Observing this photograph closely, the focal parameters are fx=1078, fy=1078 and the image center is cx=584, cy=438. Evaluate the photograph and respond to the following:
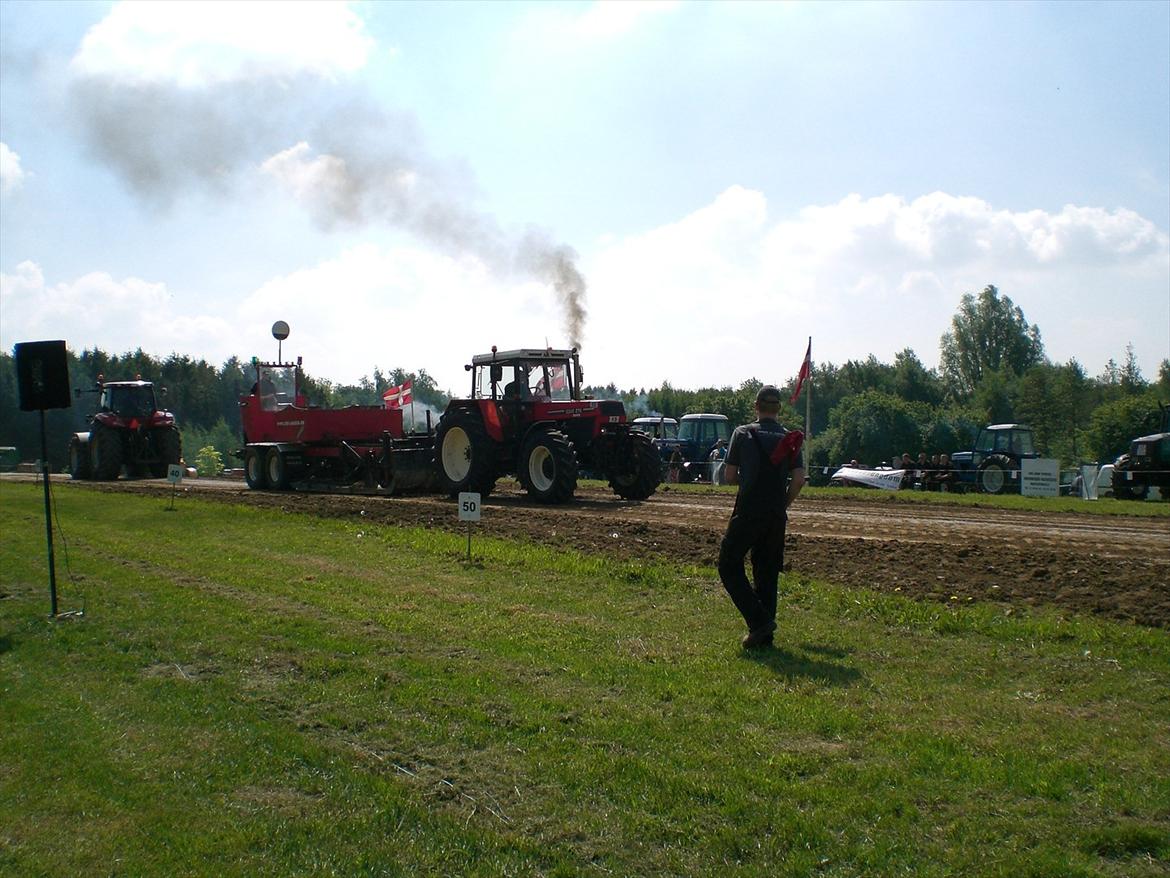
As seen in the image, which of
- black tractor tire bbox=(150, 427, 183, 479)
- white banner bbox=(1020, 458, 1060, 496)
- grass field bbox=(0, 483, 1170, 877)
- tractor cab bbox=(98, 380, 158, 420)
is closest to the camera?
grass field bbox=(0, 483, 1170, 877)

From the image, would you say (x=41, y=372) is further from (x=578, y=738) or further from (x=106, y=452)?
(x=106, y=452)

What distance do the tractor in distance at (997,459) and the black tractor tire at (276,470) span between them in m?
20.6

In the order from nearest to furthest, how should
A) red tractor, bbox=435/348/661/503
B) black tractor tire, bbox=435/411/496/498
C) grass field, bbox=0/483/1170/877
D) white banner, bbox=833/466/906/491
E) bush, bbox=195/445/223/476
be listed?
grass field, bbox=0/483/1170/877 < red tractor, bbox=435/348/661/503 < black tractor tire, bbox=435/411/496/498 < white banner, bbox=833/466/906/491 < bush, bbox=195/445/223/476

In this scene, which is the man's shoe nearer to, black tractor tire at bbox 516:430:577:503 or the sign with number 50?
the sign with number 50

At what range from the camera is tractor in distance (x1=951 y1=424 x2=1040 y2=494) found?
33875 millimetres

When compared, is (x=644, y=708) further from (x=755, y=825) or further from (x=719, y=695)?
(x=755, y=825)

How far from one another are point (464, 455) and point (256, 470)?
23.4 feet

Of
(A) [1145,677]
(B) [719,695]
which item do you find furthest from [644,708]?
(A) [1145,677]

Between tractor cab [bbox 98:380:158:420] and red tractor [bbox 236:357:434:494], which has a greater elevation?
tractor cab [bbox 98:380:158:420]

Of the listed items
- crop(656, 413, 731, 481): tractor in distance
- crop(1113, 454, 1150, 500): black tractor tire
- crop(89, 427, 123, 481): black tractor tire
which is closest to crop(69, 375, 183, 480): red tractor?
crop(89, 427, 123, 481): black tractor tire

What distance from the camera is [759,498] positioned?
7.66 m

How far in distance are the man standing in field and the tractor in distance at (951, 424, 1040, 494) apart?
1087 inches

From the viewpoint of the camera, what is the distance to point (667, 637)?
8.12 meters

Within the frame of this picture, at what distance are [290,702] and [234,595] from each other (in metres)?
3.94
